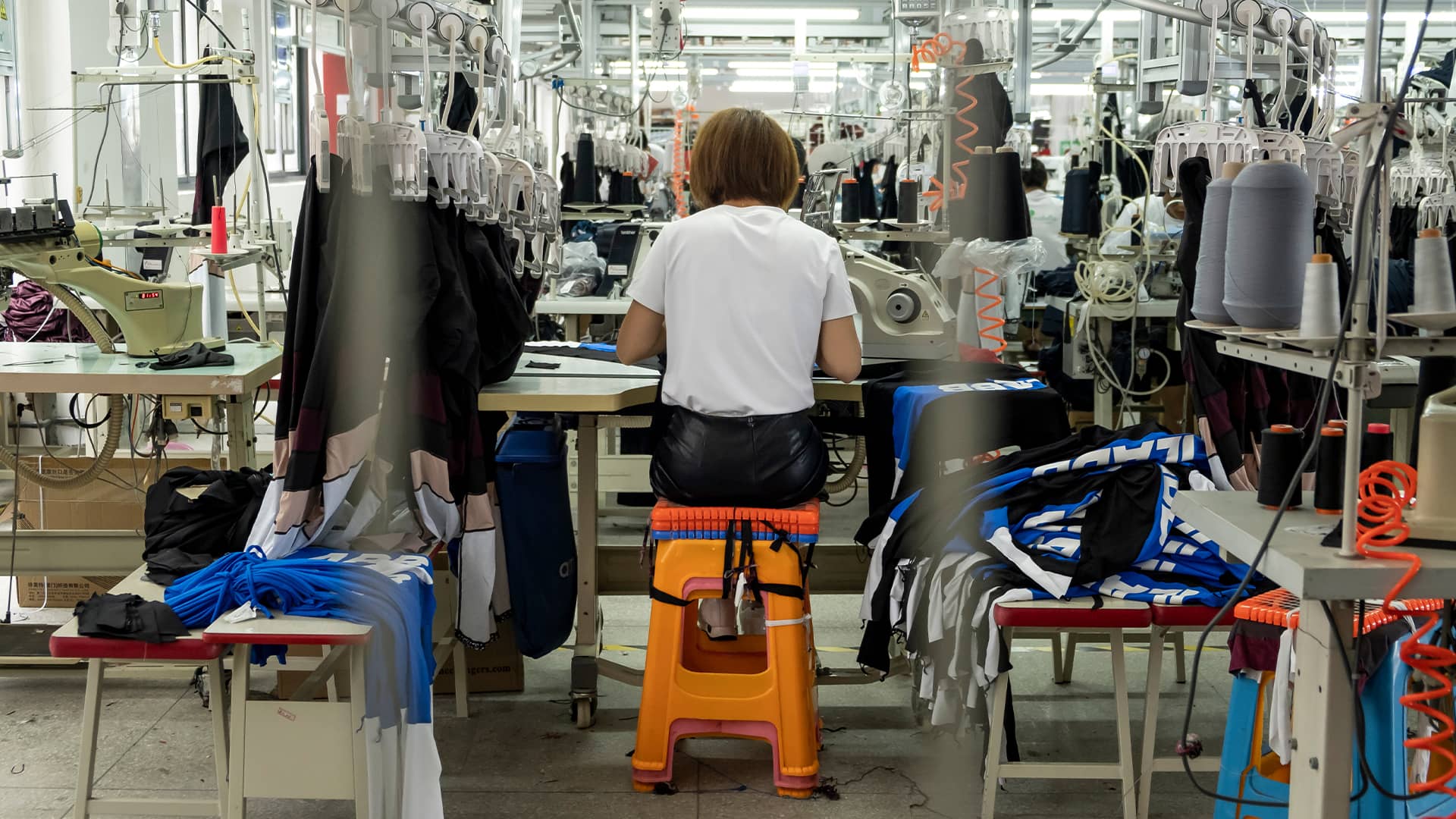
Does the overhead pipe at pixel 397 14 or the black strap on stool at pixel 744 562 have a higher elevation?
the overhead pipe at pixel 397 14

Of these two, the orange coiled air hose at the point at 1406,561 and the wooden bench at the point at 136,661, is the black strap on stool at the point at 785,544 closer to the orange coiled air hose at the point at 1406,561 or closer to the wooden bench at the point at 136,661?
the wooden bench at the point at 136,661

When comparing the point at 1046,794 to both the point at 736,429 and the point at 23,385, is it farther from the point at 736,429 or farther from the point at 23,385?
the point at 23,385

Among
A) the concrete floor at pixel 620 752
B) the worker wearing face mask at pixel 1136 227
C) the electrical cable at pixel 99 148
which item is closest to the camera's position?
the concrete floor at pixel 620 752

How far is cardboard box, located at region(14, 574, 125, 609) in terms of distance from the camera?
11.4ft

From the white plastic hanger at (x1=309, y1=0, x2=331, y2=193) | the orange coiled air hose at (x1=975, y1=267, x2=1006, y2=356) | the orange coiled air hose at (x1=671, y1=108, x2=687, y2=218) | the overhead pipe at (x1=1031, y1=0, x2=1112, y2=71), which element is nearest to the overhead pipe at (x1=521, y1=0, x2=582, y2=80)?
the orange coiled air hose at (x1=671, y1=108, x2=687, y2=218)

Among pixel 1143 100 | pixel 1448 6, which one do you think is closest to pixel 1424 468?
pixel 1143 100

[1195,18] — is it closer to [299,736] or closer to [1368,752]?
[1368,752]

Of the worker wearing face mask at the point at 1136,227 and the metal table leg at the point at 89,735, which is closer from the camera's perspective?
the metal table leg at the point at 89,735

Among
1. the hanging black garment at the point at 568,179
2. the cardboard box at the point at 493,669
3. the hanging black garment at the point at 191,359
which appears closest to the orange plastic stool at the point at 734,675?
the cardboard box at the point at 493,669

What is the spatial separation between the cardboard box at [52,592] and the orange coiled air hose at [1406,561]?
10.2 feet

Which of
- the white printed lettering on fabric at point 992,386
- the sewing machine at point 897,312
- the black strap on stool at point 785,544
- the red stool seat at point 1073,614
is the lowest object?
the red stool seat at point 1073,614

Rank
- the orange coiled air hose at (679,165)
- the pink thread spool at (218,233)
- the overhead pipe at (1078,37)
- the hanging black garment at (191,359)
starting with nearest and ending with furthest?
the hanging black garment at (191,359) < the pink thread spool at (218,233) < the overhead pipe at (1078,37) < the orange coiled air hose at (679,165)

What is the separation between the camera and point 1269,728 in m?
1.85

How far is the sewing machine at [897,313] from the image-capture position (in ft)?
10.1
